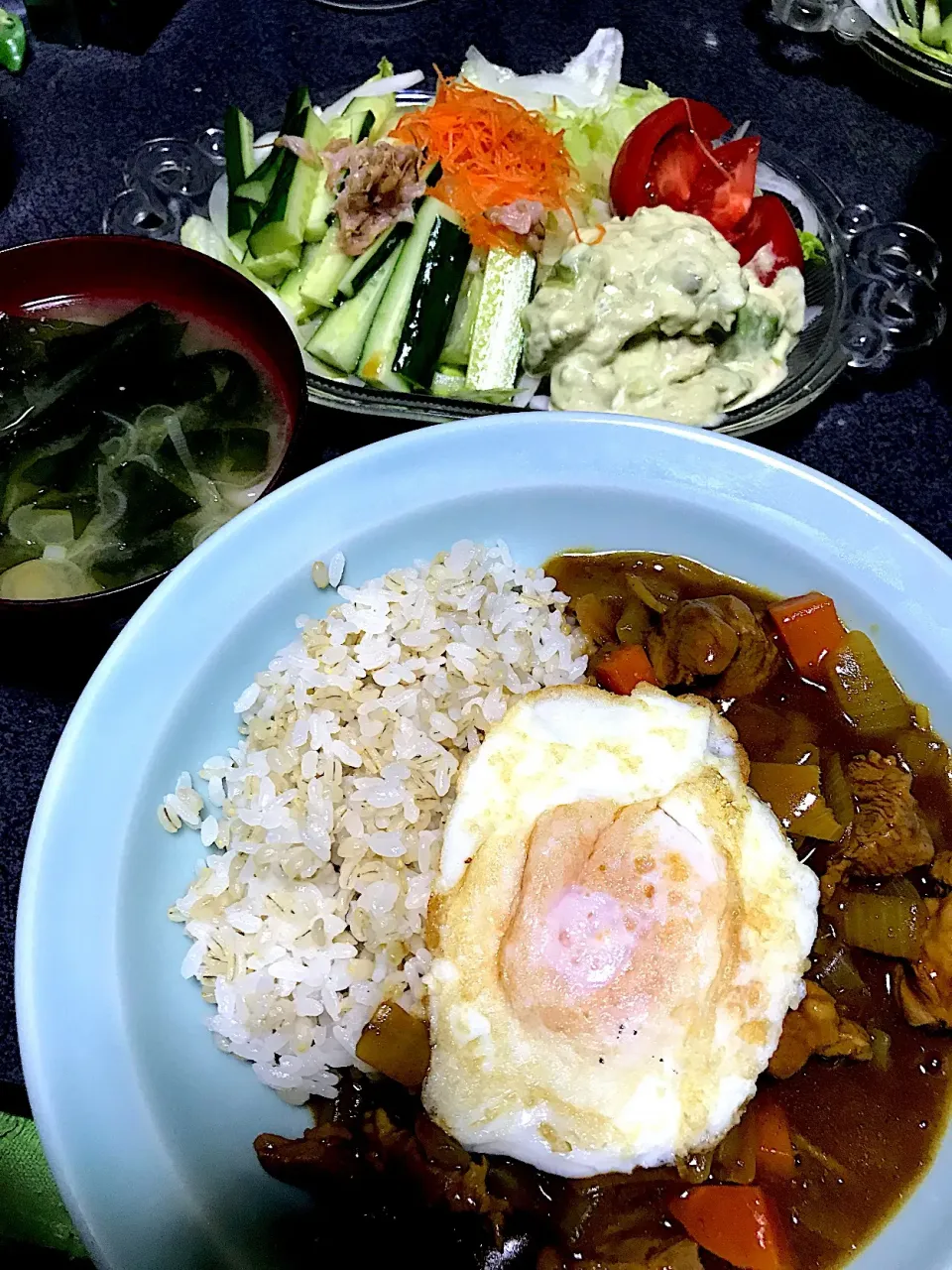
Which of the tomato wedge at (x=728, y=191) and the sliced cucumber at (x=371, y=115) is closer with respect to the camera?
the tomato wedge at (x=728, y=191)

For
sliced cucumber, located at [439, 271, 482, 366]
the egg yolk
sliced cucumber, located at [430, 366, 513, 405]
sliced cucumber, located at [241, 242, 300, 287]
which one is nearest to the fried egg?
the egg yolk

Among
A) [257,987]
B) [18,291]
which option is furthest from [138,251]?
[257,987]

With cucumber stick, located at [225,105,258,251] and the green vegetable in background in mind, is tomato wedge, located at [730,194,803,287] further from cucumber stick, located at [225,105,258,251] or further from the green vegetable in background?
cucumber stick, located at [225,105,258,251]

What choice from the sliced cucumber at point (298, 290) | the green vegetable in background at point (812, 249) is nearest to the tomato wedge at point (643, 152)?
the green vegetable in background at point (812, 249)

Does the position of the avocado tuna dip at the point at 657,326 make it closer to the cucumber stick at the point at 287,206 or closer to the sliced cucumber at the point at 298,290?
the sliced cucumber at the point at 298,290

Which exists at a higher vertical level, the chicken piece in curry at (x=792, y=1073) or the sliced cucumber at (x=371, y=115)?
the sliced cucumber at (x=371, y=115)

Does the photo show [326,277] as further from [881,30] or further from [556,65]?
[881,30]

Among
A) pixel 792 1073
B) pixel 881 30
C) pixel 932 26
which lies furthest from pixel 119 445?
pixel 932 26
